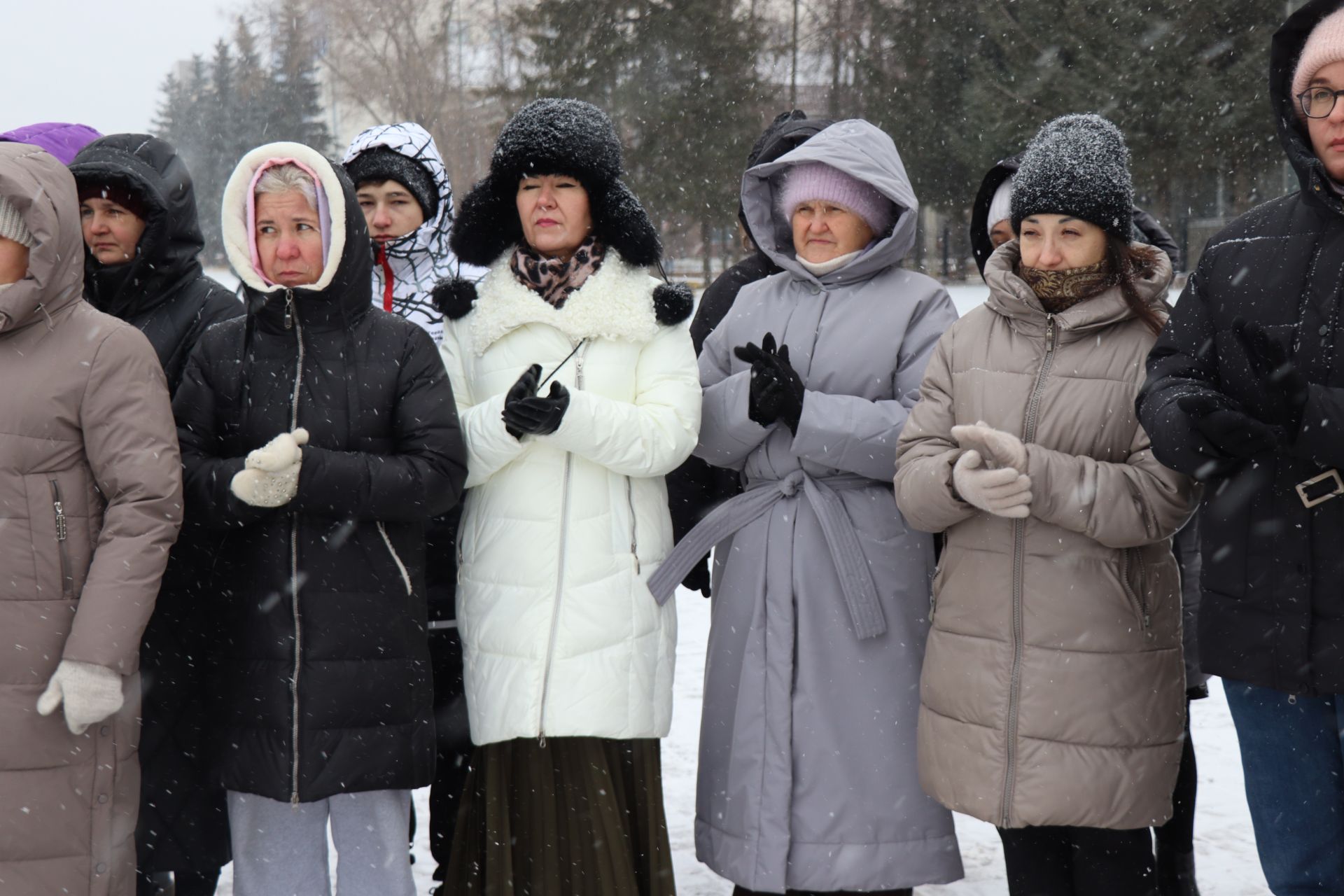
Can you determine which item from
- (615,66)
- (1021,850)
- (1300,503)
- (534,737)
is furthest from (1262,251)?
(615,66)

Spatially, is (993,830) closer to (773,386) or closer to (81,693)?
(773,386)

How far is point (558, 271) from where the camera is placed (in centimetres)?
304

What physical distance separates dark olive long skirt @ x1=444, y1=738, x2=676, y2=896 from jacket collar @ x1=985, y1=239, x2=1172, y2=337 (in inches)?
50.6

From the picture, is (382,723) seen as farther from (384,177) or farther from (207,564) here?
(384,177)

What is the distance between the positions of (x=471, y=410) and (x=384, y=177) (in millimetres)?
1085

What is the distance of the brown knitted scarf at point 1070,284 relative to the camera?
8.85 feet

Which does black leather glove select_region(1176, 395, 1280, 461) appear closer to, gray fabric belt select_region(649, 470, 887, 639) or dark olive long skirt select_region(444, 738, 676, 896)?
gray fabric belt select_region(649, 470, 887, 639)

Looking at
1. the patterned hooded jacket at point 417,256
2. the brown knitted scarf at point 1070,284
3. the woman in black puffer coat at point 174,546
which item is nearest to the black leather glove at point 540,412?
the woman in black puffer coat at point 174,546

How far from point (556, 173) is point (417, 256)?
0.84 meters

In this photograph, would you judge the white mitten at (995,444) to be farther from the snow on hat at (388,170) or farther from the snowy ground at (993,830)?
the snow on hat at (388,170)

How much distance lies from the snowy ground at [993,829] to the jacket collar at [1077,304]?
163 centimetres

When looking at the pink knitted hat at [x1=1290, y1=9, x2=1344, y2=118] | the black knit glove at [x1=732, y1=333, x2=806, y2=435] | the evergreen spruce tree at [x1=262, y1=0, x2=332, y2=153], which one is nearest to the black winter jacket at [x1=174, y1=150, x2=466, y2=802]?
the black knit glove at [x1=732, y1=333, x2=806, y2=435]

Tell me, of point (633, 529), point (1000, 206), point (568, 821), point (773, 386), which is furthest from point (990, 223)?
point (568, 821)

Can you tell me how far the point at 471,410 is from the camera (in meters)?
2.90
